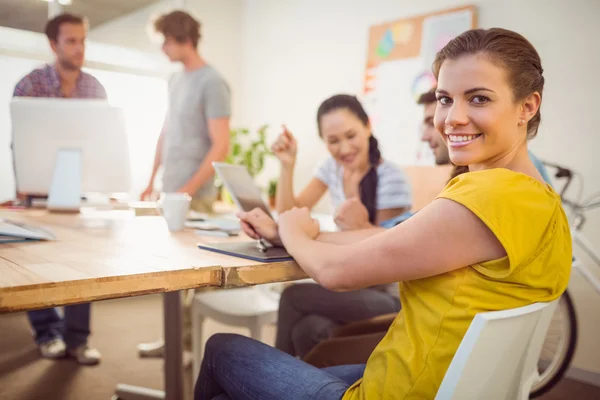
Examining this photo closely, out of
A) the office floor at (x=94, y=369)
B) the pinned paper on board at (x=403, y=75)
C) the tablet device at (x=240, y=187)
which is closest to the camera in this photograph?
the tablet device at (x=240, y=187)

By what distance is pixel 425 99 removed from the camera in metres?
1.94

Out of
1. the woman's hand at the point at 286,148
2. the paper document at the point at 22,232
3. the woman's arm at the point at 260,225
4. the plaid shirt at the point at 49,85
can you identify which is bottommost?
the paper document at the point at 22,232

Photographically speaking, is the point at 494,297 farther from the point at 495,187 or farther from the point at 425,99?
the point at 425,99

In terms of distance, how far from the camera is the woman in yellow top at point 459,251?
30.7 inches

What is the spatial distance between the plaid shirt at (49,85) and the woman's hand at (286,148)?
1.39 metres

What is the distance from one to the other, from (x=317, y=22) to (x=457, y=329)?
357cm

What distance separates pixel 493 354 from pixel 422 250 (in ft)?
0.60

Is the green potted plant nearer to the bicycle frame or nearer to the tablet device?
the bicycle frame

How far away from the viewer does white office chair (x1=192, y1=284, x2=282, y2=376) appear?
200 centimetres

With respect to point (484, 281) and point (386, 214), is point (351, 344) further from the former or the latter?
point (484, 281)

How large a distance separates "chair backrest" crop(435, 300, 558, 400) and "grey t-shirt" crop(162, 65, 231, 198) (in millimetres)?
1991

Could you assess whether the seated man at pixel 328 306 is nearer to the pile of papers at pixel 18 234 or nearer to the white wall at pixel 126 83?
the pile of papers at pixel 18 234

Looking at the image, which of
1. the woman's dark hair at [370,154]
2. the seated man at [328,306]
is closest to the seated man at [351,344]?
the seated man at [328,306]

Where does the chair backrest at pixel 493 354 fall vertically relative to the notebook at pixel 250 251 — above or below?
below
